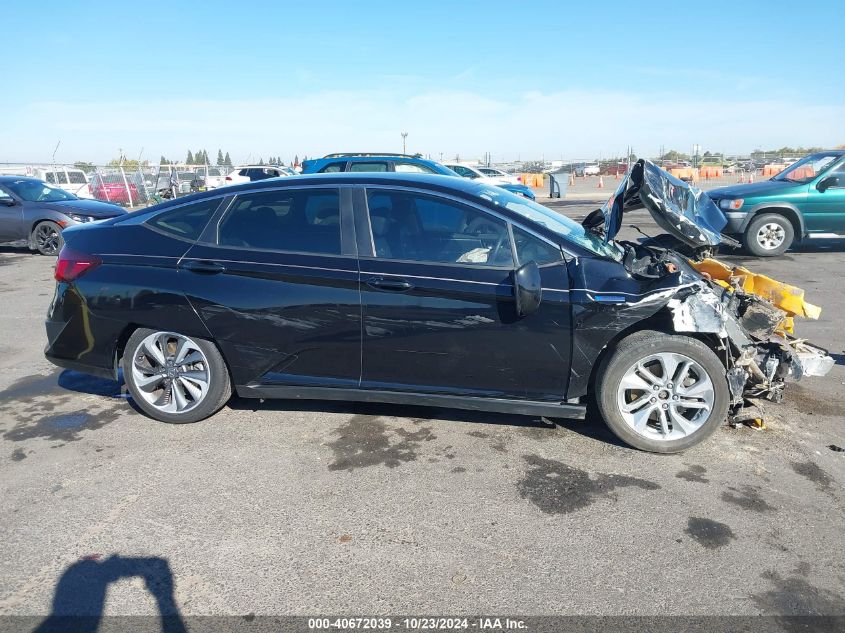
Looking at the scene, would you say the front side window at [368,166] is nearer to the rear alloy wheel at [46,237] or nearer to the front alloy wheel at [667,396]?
the rear alloy wheel at [46,237]

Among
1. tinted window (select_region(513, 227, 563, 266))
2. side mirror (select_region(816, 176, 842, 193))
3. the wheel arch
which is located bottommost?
the wheel arch

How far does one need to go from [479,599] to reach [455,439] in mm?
1492

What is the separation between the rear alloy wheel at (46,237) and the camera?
11.9 metres

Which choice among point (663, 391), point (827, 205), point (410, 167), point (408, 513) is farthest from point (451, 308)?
point (410, 167)

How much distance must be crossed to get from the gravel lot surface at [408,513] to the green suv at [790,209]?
22.1 ft

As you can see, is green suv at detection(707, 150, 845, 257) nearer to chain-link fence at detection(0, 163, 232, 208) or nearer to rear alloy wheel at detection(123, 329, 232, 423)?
rear alloy wheel at detection(123, 329, 232, 423)

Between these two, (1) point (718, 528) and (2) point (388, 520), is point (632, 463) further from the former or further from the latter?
(2) point (388, 520)

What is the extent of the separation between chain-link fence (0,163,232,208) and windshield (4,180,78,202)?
10.9 m

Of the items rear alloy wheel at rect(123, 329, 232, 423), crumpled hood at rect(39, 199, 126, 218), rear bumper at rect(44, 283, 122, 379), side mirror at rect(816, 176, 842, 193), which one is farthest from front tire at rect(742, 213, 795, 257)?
crumpled hood at rect(39, 199, 126, 218)

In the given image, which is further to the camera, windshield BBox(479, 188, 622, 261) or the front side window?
the front side window

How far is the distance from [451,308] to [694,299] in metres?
1.44

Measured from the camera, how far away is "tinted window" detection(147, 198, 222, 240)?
424cm

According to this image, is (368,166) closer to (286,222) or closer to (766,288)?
(286,222)

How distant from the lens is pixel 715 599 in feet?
8.59
